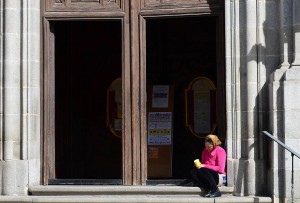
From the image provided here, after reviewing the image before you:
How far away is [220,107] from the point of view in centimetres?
1227

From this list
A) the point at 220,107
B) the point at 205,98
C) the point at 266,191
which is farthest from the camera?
the point at 205,98

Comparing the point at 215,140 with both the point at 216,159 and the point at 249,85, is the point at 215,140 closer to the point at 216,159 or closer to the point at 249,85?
the point at 216,159

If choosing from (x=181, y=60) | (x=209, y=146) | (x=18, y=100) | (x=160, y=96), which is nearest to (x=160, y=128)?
(x=160, y=96)

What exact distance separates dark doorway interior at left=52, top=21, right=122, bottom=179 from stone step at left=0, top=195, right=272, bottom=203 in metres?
4.28

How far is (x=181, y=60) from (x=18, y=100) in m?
5.31

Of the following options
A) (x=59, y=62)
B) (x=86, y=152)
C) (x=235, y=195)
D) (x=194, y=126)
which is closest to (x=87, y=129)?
(x=86, y=152)

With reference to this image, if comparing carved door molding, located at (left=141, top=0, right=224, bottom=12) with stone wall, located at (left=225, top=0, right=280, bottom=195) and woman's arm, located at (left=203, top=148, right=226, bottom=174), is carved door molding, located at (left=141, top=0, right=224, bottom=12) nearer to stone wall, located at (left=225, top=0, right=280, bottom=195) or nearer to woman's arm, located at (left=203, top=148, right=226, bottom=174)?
stone wall, located at (left=225, top=0, right=280, bottom=195)

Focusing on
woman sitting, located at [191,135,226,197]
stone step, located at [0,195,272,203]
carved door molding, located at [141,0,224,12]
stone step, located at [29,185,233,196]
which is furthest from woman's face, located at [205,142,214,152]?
carved door molding, located at [141,0,224,12]

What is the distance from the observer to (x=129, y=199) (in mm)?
11492

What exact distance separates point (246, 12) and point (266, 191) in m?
2.92

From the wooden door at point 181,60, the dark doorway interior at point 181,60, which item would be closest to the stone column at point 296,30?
the wooden door at point 181,60

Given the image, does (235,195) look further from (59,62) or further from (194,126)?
(59,62)

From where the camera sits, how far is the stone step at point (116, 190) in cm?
1175

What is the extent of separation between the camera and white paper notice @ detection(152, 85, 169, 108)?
48.2 feet
